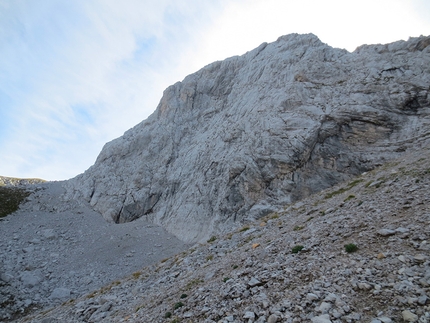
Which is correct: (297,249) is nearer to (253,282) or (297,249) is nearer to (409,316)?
(253,282)

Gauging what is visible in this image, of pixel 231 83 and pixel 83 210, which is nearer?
pixel 83 210

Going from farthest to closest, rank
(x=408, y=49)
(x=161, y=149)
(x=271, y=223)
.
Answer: (x=161, y=149), (x=408, y=49), (x=271, y=223)

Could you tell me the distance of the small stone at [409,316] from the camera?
Answer: 20.4ft

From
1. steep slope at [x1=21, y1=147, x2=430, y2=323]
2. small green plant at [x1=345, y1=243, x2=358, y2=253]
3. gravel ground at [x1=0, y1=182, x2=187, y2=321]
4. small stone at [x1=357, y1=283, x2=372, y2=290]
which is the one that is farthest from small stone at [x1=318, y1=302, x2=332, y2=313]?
gravel ground at [x1=0, y1=182, x2=187, y2=321]

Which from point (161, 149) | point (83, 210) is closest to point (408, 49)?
point (161, 149)

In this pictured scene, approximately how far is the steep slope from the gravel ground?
9.74 m

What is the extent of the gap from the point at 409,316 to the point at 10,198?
64.3 metres

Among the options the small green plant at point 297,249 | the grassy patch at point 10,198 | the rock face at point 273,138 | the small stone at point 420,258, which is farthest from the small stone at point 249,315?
the grassy patch at point 10,198

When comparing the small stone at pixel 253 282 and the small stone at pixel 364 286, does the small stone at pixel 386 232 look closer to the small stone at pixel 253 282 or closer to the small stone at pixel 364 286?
the small stone at pixel 364 286

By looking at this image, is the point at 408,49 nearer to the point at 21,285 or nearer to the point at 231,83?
the point at 231,83

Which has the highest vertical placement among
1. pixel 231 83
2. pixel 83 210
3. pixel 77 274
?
pixel 231 83

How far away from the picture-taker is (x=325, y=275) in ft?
31.4

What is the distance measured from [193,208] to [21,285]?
886 inches

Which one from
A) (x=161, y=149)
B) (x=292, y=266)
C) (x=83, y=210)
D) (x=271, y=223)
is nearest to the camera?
(x=292, y=266)
